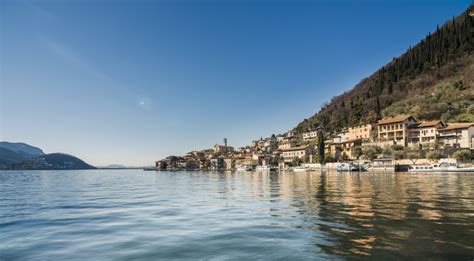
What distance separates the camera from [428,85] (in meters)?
142

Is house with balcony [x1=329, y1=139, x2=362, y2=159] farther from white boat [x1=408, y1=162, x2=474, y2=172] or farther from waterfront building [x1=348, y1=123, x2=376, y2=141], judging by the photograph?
white boat [x1=408, y1=162, x2=474, y2=172]

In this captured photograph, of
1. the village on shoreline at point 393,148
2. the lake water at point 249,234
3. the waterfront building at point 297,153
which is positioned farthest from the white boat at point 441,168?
the lake water at point 249,234

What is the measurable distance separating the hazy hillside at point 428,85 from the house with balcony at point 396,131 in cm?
1527

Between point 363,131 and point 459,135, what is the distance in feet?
117

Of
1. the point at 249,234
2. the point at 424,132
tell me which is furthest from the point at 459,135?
the point at 249,234

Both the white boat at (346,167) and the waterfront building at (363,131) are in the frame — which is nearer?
the white boat at (346,167)

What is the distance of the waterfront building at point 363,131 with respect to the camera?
114719 mm

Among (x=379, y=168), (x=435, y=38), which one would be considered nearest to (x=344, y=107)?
(x=435, y=38)

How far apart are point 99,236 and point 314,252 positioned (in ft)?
25.0

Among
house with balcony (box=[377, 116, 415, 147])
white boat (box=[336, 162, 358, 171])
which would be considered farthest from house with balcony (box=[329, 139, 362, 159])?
white boat (box=[336, 162, 358, 171])

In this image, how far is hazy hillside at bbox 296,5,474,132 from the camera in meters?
114

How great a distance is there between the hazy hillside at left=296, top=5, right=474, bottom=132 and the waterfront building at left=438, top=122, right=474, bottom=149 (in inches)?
773

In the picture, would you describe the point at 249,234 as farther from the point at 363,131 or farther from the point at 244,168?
the point at 244,168

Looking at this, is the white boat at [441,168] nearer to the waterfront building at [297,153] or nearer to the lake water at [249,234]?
the waterfront building at [297,153]
